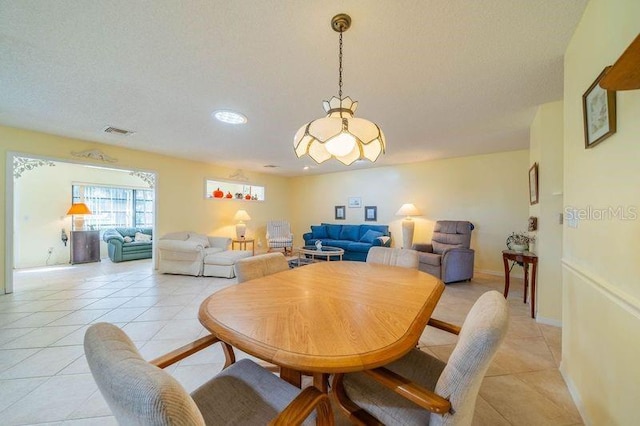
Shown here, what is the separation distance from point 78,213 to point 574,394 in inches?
323

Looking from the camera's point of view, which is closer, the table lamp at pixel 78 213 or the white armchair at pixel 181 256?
the white armchair at pixel 181 256

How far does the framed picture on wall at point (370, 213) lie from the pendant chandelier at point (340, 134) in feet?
14.6

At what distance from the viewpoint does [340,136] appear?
1415 mm

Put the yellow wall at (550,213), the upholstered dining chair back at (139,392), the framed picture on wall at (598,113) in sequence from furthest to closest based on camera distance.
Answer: the yellow wall at (550,213) < the framed picture on wall at (598,113) < the upholstered dining chair back at (139,392)

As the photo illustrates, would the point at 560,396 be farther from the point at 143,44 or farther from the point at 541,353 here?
the point at 143,44

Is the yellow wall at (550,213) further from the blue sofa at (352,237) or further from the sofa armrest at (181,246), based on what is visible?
the sofa armrest at (181,246)

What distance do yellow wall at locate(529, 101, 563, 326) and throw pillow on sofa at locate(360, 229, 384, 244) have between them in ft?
9.80

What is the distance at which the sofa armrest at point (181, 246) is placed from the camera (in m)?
4.21

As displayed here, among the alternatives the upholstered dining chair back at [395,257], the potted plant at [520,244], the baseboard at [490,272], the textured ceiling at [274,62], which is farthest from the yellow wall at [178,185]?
the potted plant at [520,244]

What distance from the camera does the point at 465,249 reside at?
13.0ft

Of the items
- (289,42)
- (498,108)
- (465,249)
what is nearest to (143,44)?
(289,42)

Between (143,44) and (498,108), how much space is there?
3345 mm

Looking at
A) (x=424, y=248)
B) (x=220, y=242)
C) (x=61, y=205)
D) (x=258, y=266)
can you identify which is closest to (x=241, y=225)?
(x=220, y=242)

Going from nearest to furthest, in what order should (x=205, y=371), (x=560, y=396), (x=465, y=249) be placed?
(x=560, y=396) < (x=205, y=371) < (x=465, y=249)
